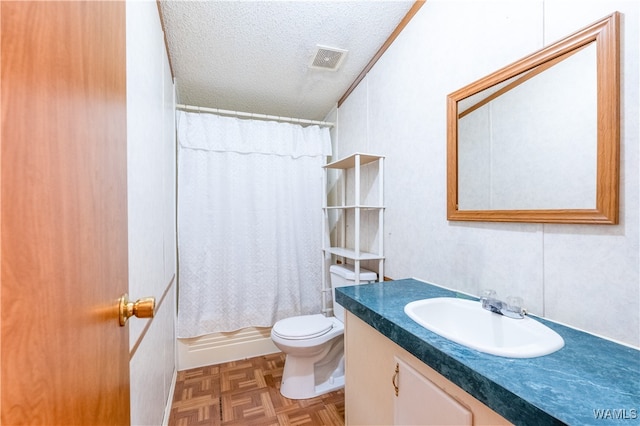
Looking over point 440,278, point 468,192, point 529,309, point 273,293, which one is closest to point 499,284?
point 529,309

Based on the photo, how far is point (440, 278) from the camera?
1.40 metres

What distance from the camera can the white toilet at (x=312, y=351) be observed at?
5.86ft

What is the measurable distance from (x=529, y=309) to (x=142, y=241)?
4.93ft

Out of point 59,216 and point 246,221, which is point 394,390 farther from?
point 246,221

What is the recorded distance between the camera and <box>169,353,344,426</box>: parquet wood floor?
1615 mm

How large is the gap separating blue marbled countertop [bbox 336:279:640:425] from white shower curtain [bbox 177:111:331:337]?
157 centimetres

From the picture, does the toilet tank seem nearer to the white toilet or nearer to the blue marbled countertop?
the white toilet

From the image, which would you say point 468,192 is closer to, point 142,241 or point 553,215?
point 553,215

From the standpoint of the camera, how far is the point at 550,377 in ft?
2.12

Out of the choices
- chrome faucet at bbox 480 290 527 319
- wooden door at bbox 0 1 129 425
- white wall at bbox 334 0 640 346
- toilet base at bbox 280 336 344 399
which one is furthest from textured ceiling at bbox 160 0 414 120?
toilet base at bbox 280 336 344 399

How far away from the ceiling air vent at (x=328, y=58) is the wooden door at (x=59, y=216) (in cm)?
144

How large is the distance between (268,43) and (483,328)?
1.93m

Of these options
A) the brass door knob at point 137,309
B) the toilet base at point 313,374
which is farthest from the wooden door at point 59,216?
the toilet base at point 313,374

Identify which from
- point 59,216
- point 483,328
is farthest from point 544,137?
point 59,216
